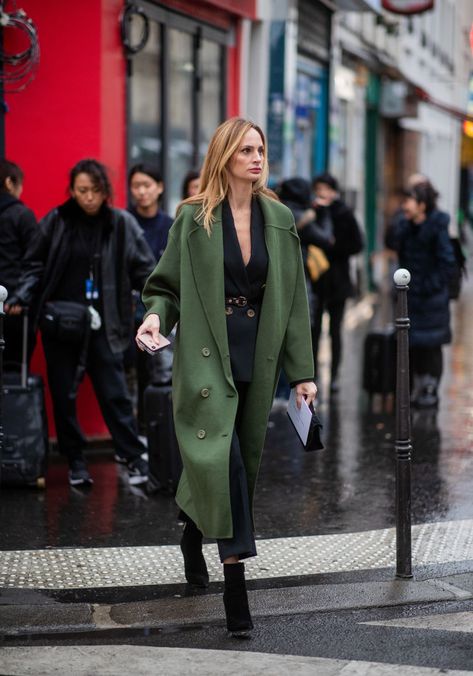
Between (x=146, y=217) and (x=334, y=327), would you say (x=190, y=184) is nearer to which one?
→ (x=146, y=217)

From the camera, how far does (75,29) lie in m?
9.96

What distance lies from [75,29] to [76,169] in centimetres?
177

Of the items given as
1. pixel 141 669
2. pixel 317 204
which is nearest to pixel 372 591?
pixel 141 669

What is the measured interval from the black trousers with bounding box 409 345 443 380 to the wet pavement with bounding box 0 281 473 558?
52 centimetres

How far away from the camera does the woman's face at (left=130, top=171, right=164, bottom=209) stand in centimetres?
989

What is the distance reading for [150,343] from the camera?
5.82m

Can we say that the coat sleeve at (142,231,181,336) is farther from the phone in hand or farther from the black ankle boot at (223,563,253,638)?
Result: the black ankle boot at (223,563,253,638)

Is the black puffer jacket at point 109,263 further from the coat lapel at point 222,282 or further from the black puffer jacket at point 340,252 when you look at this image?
the black puffer jacket at point 340,252

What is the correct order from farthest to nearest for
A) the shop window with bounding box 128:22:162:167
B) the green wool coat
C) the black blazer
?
1. the shop window with bounding box 128:22:162:167
2. the black blazer
3. the green wool coat

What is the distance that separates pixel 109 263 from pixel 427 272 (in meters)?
4.16

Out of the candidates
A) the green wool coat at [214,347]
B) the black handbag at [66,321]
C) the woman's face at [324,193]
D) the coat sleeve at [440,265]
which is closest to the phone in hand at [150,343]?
the green wool coat at [214,347]

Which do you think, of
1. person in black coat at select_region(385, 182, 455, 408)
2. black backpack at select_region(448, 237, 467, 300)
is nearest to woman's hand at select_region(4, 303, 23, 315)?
person in black coat at select_region(385, 182, 455, 408)

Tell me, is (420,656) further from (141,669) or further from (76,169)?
(76,169)

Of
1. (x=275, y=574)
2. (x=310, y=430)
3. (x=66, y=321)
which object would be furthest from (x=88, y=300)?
(x=310, y=430)
